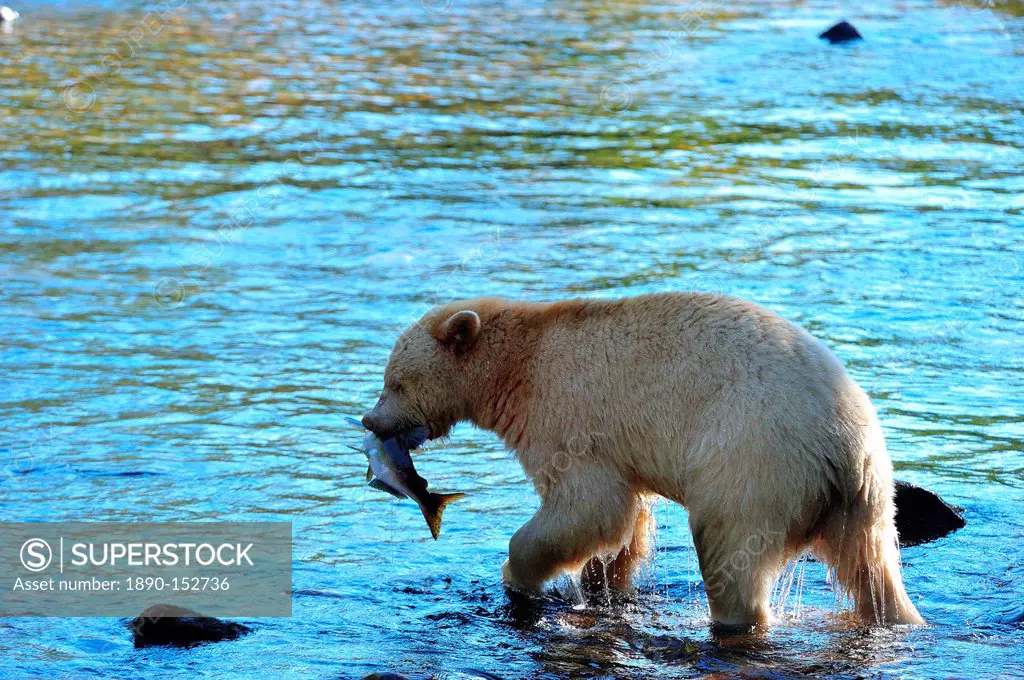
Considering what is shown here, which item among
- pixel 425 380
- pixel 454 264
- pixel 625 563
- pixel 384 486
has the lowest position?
pixel 625 563

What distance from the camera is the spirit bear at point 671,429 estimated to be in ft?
20.6

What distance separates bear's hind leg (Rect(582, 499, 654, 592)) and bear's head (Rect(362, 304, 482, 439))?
3.50 ft

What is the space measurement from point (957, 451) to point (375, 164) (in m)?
9.43

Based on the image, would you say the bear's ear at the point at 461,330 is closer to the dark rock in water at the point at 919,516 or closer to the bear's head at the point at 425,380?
the bear's head at the point at 425,380

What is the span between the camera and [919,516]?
26.2 feet

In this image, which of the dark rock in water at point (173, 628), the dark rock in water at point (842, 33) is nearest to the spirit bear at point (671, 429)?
the dark rock in water at point (173, 628)

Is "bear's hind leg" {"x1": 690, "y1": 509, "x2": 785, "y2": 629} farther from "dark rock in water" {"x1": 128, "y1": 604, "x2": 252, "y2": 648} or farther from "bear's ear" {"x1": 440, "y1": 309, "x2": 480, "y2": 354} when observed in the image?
"dark rock in water" {"x1": 128, "y1": 604, "x2": 252, "y2": 648}

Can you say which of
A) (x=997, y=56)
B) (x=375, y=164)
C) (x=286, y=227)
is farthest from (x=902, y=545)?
(x=997, y=56)

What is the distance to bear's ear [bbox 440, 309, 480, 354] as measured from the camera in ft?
23.9

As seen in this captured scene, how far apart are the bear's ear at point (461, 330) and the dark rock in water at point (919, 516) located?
8.18 ft

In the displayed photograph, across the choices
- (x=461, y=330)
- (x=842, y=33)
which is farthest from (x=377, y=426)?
(x=842, y=33)

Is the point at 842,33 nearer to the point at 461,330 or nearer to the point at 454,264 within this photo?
the point at 454,264

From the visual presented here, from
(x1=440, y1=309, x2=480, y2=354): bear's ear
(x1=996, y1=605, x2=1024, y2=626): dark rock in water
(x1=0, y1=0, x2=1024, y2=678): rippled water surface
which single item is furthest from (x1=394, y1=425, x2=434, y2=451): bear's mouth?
(x1=996, y1=605, x2=1024, y2=626): dark rock in water

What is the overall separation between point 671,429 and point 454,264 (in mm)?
6894
